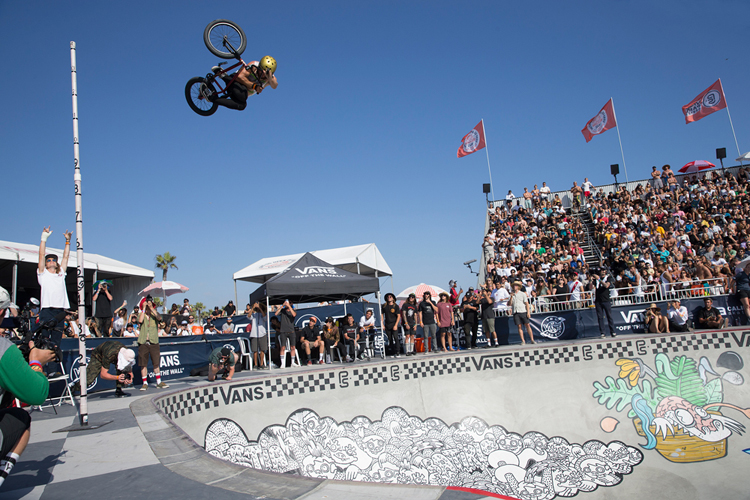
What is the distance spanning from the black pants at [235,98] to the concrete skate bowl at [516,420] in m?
4.50

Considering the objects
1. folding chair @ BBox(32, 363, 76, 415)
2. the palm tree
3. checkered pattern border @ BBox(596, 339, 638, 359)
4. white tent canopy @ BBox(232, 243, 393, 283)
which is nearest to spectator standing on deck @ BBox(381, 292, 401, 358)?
white tent canopy @ BBox(232, 243, 393, 283)

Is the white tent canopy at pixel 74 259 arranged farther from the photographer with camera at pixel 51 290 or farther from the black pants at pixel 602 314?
the black pants at pixel 602 314

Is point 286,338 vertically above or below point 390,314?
A: below

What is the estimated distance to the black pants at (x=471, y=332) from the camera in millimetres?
12727

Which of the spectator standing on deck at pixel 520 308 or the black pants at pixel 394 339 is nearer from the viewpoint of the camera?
the black pants at pixel 394 339

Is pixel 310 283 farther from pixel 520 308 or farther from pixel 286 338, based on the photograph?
pixel 520 308

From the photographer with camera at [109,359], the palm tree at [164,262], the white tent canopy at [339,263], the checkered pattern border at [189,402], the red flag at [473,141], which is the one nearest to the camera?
the checkered pattern border at [189,402]

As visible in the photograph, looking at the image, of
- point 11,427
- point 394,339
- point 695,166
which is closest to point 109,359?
point 11,427

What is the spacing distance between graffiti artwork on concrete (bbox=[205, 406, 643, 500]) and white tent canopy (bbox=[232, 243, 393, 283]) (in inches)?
372

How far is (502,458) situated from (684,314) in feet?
24.1

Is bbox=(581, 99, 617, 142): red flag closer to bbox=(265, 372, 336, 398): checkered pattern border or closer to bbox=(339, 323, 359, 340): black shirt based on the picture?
bbox=(339, 323, 359, 340): black shirt

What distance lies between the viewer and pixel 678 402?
7781 mm

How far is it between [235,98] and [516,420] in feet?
23.7

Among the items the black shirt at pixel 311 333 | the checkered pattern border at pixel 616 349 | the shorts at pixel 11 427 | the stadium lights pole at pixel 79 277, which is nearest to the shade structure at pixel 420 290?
the black shirt at pixel 311 333
